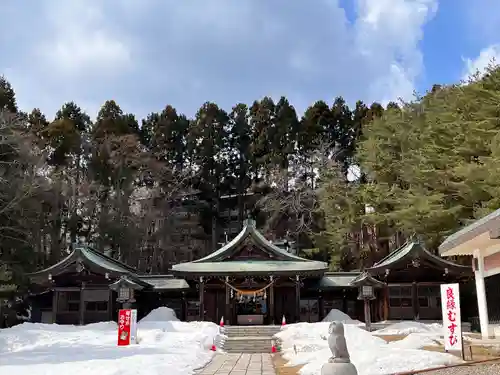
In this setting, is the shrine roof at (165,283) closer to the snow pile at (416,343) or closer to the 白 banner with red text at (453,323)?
the snow pile at (416,343)

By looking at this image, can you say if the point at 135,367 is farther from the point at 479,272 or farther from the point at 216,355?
the point at 479,272

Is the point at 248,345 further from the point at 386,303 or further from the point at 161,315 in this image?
the point at 386,303

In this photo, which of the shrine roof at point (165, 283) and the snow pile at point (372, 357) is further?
the shrine roof at point (165, 283)

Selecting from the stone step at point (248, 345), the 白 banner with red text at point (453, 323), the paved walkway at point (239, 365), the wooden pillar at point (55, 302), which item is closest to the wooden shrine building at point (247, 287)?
the wooden pillar at point (55, 302)

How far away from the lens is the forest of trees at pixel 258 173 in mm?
27891

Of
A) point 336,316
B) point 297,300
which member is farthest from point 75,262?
point 336,316

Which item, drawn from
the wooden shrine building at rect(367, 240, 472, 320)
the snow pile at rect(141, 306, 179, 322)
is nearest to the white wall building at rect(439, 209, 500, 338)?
the wooden shrine building at rect(367, 240, 472, 320)

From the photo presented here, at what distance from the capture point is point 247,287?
26734 mm

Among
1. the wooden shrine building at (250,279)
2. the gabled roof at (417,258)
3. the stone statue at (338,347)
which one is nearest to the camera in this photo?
the stone statue at (338,347)

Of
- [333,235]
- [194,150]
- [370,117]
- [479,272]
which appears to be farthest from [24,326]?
[370,117]

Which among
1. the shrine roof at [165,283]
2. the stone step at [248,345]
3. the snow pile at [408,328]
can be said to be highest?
the shrine roof at [165,283]

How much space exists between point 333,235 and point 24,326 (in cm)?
2232

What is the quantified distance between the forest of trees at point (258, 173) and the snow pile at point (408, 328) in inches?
234

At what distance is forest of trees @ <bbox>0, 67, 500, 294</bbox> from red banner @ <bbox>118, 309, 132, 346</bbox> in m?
10.2
